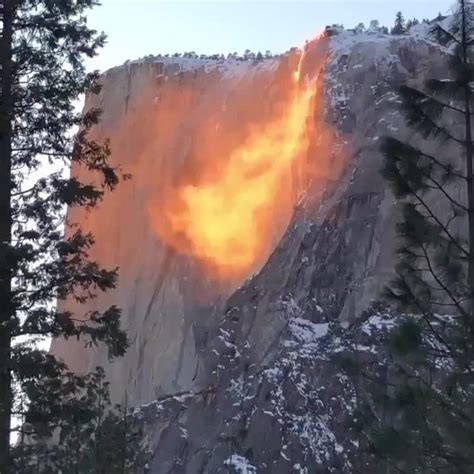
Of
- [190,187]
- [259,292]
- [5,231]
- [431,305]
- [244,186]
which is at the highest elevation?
[190,187]

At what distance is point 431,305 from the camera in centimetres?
812

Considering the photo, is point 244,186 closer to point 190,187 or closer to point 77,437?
point 190,187

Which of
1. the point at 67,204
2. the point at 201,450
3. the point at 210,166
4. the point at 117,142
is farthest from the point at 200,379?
the point at 67,204

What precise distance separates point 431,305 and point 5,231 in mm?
4190

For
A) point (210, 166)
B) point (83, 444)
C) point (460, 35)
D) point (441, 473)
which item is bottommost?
point (441, 473)

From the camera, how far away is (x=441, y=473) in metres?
7.39

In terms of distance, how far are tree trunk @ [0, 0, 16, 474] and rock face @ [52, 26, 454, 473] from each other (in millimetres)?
10320

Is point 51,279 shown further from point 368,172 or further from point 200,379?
point 368,172

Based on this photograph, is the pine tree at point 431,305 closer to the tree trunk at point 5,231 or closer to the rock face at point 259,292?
the tree trunk at point 5,231

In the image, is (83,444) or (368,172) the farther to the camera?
(368,172)

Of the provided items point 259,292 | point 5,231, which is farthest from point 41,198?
point 259,292

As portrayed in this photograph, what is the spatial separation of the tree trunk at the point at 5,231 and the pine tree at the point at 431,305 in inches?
128

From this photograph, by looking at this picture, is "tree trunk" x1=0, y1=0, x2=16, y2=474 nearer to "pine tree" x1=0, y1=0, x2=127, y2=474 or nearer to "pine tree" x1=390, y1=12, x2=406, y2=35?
"pine tree" x1=0, y1=0, x2=127, y2=474

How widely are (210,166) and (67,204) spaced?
1836 inches
